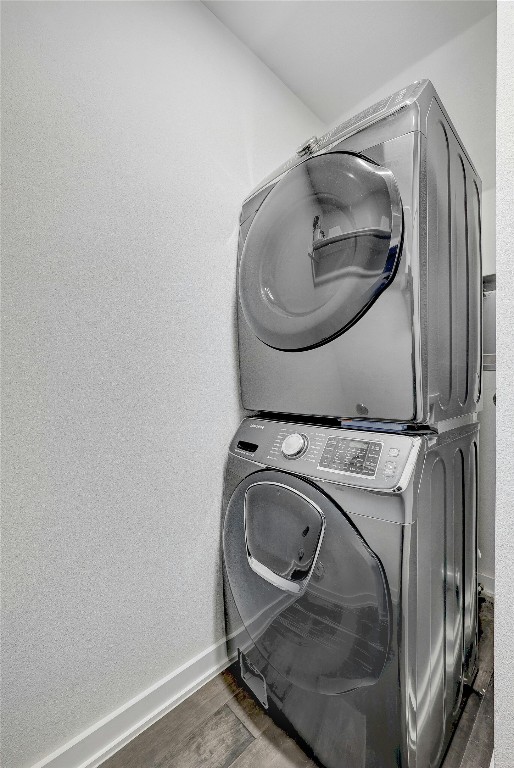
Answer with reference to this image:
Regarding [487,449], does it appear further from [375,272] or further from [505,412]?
[375,272]

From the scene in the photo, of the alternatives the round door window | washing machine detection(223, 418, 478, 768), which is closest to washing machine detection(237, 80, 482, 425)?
the round door window

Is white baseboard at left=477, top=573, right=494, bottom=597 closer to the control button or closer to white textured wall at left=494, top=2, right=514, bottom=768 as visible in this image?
white textured wall at left=494, top=2, right=514, bottom=768

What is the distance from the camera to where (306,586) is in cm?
102

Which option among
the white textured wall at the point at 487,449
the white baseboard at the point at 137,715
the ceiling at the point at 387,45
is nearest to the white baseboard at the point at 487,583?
the white textured wall at the point at 487,449

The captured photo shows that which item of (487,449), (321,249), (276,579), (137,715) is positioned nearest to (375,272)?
(321,249)

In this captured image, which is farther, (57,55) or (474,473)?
(474,473)

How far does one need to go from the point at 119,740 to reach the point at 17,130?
1.89m

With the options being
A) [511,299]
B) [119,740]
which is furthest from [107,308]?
[119,740]

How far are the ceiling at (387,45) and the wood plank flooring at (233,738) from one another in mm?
2130

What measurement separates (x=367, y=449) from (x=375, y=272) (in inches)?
18.9

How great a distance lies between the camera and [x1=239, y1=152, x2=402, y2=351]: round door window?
3.13ft

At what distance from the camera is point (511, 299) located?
82 centimetres

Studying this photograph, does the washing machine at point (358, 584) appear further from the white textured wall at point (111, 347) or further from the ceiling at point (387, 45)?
the ceiling at point (387, 45)

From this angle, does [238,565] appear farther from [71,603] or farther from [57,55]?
[57,55]
